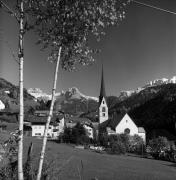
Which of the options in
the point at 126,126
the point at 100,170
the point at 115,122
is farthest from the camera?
the point at 115,122

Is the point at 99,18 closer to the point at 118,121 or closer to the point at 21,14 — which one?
the point at 21,14

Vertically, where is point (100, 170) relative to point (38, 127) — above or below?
below

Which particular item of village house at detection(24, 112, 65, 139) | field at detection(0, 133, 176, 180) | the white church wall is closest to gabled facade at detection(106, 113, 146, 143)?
the white church wall

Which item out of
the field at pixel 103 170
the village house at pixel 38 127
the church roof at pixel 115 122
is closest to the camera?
the field at pixel 103 170

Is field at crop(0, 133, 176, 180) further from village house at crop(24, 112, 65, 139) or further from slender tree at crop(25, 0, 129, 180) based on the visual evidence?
village house at crop(24, 112, 65, 139)

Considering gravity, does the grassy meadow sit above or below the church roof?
below

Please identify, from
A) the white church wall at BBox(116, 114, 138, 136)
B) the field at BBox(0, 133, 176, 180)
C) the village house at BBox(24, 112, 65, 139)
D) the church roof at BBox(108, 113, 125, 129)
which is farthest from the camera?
the church roof at BBox(108, 113, 125, 129)

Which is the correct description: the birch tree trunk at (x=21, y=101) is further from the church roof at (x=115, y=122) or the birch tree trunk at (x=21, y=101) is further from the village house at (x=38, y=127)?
the church roof at (x=115, y=122)

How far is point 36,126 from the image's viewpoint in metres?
93.2

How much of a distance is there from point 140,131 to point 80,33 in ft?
319

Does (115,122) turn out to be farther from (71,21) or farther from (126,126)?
(71,21)

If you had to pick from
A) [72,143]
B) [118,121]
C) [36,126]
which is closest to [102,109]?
[118,121]

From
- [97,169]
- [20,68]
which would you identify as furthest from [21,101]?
→ [97,169]

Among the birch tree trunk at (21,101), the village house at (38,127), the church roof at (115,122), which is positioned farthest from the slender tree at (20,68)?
the church roof at (115,122)
